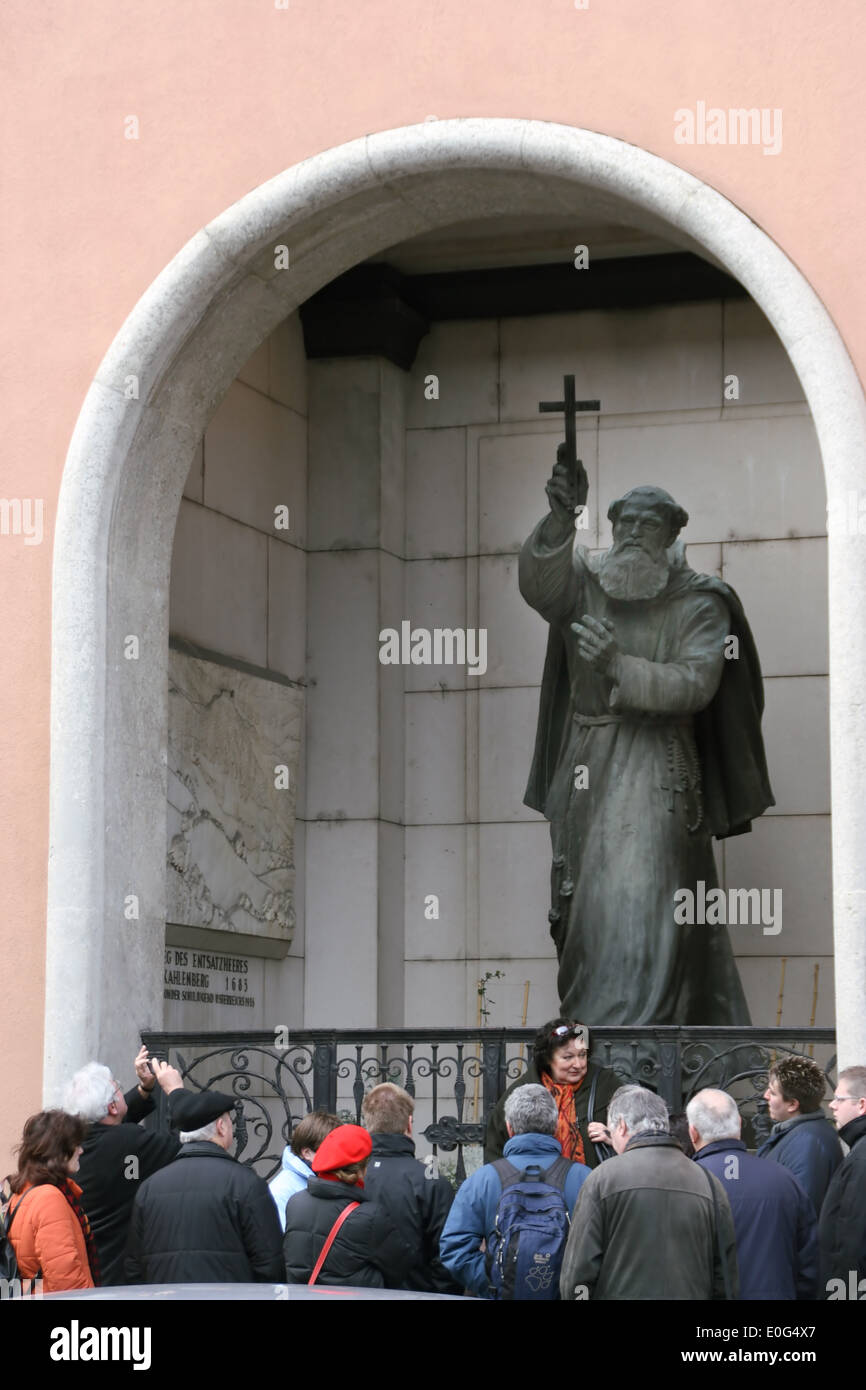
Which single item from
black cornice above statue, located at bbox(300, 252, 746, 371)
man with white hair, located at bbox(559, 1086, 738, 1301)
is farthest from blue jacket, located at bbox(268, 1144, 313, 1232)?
black cornice above statue, located at bbox(300, 252, 746, 371)

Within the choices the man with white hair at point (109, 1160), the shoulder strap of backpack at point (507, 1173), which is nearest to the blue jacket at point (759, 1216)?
the shoulder strap of backpack at point (507, 1173)

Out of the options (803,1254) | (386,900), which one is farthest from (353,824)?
(803,1254)

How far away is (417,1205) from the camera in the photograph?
20.4 feet

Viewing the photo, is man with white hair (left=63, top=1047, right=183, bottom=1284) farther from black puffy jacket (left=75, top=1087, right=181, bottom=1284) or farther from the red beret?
the red beret

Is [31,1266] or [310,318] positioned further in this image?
[310,318]

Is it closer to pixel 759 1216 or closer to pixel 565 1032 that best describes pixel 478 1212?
pixel 759 1216

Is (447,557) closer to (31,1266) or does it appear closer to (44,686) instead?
(44,686)

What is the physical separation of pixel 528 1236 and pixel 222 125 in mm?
5008

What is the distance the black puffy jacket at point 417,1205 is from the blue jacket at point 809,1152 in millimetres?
1007

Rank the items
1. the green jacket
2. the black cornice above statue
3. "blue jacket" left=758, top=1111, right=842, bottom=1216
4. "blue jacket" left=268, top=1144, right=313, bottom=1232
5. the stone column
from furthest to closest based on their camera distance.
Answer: the black cornice above statue
the stone column
the green jacket
"blue jacket" left=268, top=1144, right=313, bottom=1232
"blue jacket" left=758, top=1111, right=842, bottom=1216

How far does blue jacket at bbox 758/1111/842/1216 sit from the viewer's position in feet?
21.4

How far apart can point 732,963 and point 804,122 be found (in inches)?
137

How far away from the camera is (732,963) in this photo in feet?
30.7
